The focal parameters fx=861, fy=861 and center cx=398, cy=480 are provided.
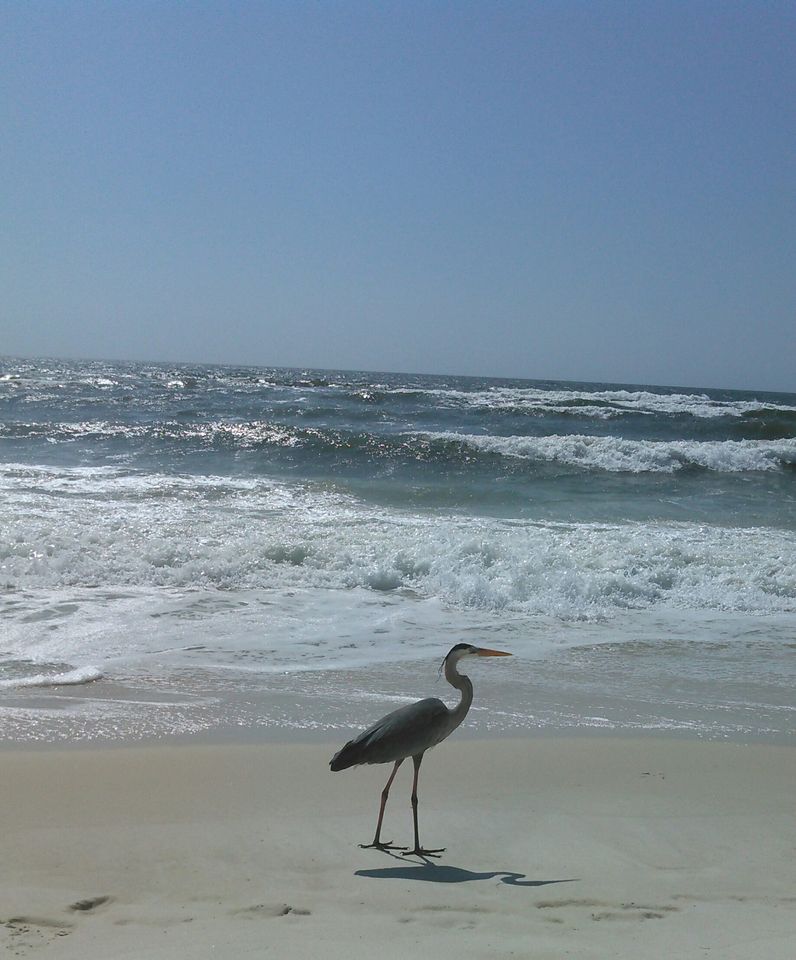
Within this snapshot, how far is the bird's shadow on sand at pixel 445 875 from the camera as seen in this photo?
3.35m

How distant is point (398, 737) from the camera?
3711mm

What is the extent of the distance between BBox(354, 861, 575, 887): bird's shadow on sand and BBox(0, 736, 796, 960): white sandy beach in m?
0.01

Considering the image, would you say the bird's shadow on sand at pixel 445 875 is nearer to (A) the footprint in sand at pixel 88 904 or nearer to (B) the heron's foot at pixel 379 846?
(B) the heron's foot at pixel 379 846

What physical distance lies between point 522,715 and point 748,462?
53.7 ft

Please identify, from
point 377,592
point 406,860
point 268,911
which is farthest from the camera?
point 377,592

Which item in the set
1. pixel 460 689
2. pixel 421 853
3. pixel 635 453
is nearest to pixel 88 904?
pixel 421 853

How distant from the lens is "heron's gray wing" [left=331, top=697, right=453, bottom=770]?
369 centimetres

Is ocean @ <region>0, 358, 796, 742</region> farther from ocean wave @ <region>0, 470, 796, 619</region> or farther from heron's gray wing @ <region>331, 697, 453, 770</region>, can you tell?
heron's gray wing @ <region>331, 697, 453, 770</region>

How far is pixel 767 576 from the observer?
9258 mm

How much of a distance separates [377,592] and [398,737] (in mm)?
5098

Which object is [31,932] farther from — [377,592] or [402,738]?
[377,592]

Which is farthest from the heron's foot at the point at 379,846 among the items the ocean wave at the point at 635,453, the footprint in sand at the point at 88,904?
the ocean wave at the point at 635,453

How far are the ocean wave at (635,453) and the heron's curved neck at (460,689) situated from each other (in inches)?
611

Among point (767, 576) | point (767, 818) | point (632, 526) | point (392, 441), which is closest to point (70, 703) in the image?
point (767, 818)
